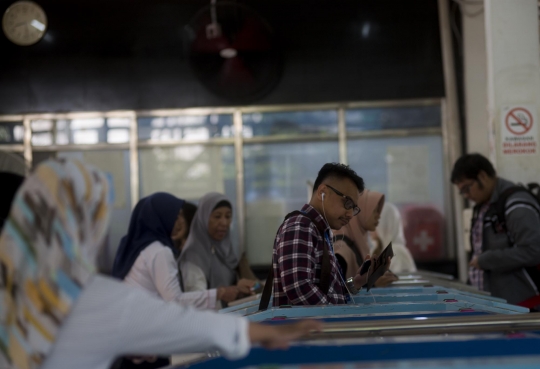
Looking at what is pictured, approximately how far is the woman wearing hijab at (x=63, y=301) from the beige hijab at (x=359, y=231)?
2.27 metres

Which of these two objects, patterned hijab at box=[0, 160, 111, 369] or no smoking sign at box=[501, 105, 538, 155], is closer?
patterned hijab at box=[0, 160, 111, 369]

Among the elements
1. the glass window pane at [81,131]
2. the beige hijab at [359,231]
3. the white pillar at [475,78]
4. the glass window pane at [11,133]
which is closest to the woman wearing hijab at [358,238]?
the beige hijab at [359,231]

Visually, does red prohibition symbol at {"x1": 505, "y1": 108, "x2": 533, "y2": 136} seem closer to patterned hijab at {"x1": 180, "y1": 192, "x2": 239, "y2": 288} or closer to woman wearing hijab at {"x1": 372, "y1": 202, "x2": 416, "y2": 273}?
woman wearing hijab at {"x1": 372, "y1": 202, "x2": 416, "y2": 273}

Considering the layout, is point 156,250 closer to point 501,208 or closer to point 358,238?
point 358,238

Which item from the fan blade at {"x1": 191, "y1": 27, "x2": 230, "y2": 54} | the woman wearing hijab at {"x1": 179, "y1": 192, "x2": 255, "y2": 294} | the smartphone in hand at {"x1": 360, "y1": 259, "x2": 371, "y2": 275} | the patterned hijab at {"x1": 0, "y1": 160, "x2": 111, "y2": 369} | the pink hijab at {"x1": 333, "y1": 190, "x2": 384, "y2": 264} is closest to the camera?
the patterned hijab at {"x1": 0, "y1": 160, "x2": 111, "y2": 369}

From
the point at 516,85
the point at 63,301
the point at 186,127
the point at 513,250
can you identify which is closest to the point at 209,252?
the point at 513,250

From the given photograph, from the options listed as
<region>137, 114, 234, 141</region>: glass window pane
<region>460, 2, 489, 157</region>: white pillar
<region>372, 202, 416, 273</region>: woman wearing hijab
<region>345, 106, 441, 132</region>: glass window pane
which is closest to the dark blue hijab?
<region>372, 202, 416, 273</region>: woman wearing hijab

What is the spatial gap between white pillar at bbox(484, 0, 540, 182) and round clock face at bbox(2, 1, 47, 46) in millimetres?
5100

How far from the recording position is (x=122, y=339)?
120 cm

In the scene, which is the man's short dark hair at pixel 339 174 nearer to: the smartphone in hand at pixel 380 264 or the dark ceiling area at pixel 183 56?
the smartphone in hand at pixel 380 264

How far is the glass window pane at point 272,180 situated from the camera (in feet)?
23.6

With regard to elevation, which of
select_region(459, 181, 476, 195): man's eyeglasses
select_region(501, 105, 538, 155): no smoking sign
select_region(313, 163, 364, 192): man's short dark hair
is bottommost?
select_region(459, 181, 476, 195): man's eyeglasses

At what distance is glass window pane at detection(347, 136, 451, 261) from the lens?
23.5ft

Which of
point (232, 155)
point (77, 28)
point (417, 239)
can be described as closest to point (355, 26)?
point (232, 155)
